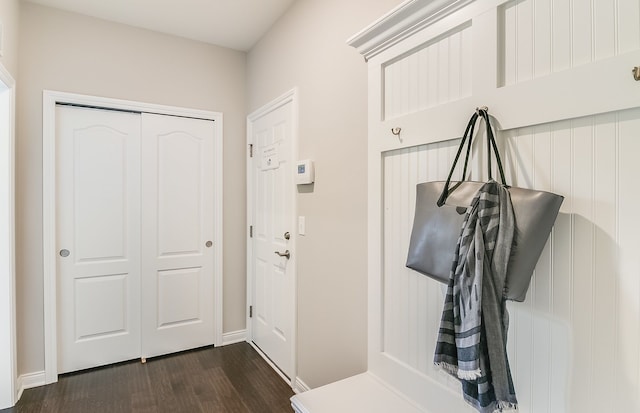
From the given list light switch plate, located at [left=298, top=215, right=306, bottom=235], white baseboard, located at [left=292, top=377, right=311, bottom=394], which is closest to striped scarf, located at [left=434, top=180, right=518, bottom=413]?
light switch plate, located at [left=298, top=215, right=306, bottom=235]

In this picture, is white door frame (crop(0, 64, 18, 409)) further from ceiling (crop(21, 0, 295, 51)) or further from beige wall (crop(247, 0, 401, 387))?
beige wall (crop(247, 0, 401, 387))

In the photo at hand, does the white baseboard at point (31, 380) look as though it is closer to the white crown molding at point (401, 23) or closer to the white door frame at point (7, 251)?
the white door frame at point (7, 251)

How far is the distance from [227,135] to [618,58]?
2.82 meters

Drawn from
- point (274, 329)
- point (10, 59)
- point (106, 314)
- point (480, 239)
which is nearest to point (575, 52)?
point (480, 239)

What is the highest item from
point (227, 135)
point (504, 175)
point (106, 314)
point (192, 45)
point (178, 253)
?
point (192, 45)

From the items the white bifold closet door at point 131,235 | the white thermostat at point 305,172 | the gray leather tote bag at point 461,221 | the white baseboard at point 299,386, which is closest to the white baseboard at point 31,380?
the white bifold closet door at point 131,235

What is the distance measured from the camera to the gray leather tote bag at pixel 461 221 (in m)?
0.85

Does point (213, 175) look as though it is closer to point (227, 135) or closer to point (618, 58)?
point (227, 135)

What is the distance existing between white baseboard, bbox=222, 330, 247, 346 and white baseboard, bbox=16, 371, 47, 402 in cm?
130

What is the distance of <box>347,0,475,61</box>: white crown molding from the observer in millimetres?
1151

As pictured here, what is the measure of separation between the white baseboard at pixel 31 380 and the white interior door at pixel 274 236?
1546 mm

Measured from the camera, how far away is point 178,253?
291 centimetres

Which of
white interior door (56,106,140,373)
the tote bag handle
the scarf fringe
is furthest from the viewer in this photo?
white interior door (56,106,140,373)

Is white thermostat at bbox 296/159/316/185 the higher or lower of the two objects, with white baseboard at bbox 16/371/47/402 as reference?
higher
